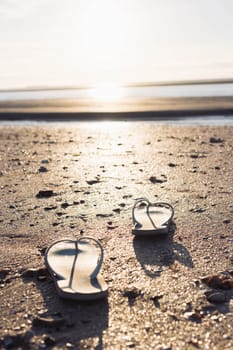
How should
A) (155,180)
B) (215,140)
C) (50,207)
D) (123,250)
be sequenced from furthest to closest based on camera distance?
(215,140) → (155,180) → (50,207) → (123,250)

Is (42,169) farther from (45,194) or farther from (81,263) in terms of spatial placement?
(81,263)

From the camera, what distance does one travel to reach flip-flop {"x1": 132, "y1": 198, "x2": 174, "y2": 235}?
5699 millimetres

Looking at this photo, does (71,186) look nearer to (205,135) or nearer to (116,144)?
(116,144)

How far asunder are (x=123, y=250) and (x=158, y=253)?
38cm

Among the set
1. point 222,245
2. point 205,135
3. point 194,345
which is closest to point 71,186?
point 222,245

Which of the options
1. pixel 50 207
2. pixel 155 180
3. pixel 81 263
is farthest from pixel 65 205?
pixel 81 263

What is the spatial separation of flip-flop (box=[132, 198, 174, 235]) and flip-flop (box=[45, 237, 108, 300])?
728 mm

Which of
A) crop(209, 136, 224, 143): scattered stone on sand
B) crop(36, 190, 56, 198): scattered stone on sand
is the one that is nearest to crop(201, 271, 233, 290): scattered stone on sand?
crop(36, 190, 56, 198): scattered stone on sand

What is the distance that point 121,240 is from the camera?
5801 mm

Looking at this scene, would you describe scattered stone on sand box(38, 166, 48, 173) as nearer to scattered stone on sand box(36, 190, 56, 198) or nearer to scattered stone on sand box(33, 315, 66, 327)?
scattered stone on sand box(36, 190, 56, 198)

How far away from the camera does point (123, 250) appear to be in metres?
5.45

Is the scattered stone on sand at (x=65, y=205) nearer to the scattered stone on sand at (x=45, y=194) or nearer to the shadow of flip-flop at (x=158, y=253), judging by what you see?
the scattered stone on sand at (x=45, y=194)

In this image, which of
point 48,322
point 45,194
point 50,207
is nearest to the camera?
point 48,322

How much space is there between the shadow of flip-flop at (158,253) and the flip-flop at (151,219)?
9 centimetres
